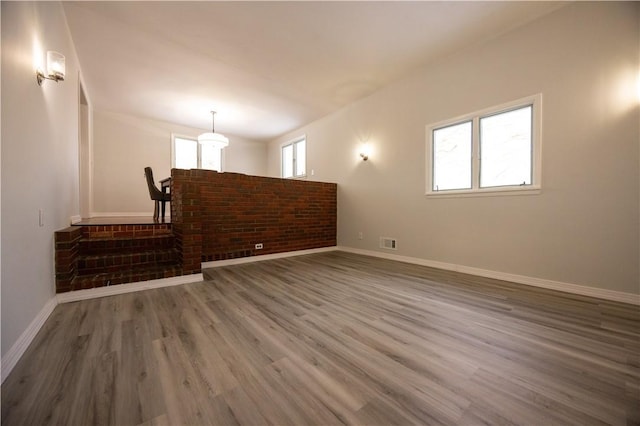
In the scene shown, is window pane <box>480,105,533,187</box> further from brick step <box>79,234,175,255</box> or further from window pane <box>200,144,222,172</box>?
window pane <box>200,144,222,172</box>

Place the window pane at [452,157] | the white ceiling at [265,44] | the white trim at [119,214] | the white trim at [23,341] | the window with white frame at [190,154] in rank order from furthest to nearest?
1. the window with white frame at [190,154]
2. the white trim at [119,214]
3. the window pane at [452,157]
4. the white ceiling at [265,44]
5. the white trim at [23,341]

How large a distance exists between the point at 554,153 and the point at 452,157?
109 cm

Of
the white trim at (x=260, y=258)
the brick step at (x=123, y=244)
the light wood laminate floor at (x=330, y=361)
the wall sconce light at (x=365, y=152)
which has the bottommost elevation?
the light wood laminate floor at (x=330, y=361)

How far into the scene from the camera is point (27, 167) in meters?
1.58

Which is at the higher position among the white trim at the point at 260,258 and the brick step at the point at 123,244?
the brick step at the point at 123,244

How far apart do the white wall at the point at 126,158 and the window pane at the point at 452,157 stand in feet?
20.1

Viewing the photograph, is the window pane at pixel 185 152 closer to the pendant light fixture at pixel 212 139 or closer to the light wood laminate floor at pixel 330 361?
the pendant light fixture at pixel 212 139

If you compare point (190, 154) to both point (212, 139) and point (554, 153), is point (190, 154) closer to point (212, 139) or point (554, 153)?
point (212, 139)

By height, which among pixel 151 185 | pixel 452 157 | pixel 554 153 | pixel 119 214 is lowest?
pixel 119 214

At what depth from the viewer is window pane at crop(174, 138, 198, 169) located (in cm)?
641

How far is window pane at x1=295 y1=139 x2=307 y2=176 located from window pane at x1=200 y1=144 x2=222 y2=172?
7.35 feet

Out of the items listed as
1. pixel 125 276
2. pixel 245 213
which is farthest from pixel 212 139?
pixel 125 276

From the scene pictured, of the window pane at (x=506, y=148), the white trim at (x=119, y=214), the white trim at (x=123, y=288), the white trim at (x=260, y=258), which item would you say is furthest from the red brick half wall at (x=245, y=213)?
the white trim at (x=119, y=214)

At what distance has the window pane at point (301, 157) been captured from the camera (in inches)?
249
